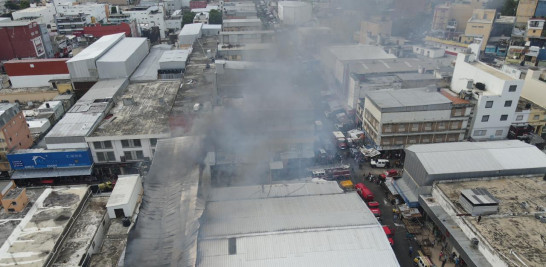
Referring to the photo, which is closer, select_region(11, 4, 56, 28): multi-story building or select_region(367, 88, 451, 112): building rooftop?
select_region(367, 88, 451, 112): building rooftop

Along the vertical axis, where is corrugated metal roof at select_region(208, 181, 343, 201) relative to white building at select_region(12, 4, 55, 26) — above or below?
below

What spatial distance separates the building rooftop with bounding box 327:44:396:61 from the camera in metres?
17.5

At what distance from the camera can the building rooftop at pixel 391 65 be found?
51.3ft

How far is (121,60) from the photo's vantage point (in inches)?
671

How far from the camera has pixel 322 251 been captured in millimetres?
6844

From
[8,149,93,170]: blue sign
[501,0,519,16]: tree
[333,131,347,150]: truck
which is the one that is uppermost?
[501,0,519,16]: tree

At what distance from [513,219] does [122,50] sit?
62.7 feet

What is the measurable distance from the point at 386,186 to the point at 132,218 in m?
7.22

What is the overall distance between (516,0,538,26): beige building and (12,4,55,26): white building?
118ft

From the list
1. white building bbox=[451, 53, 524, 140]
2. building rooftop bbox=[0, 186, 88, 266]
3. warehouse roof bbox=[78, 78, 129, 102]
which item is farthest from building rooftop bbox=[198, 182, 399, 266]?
warehouse roof bbox=[78, 78, 129, 102]

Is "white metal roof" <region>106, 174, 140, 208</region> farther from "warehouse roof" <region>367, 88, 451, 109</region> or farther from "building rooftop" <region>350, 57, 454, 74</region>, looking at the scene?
"building rooftop" <region>350, 57, 454, 74</region>

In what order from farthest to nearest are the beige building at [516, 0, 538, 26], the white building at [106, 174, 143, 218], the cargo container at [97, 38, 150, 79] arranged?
the beige building at [516, 0, 538, 26] < the cargo container at [97, 38, 150, 79] < the white building at [106, 174, 143, 218]

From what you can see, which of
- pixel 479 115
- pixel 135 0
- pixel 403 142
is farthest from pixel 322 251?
pixel 135 0

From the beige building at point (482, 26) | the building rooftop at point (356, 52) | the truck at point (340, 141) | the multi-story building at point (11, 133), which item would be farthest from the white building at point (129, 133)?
the beige building at point (482, 26)
